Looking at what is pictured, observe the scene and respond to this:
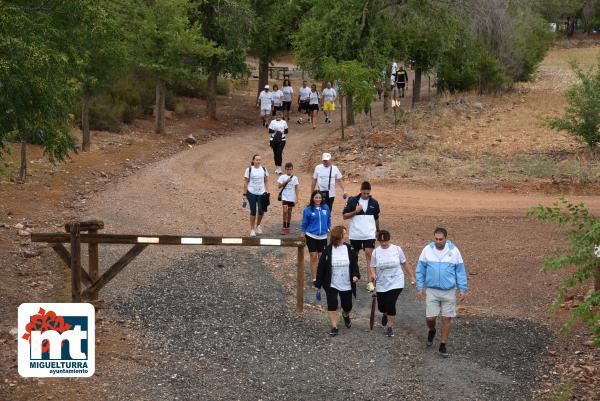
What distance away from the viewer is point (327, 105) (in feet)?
107

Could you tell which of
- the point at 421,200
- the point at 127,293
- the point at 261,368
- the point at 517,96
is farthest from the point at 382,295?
the point at 517,96

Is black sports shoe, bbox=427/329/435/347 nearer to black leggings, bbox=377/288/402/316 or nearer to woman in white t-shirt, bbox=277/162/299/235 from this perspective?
black leggings, bbox=377/288/402/316

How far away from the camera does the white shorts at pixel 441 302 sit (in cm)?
1073

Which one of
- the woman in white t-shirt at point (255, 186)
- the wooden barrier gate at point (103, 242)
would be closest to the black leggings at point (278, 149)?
the woman in white t-shirt at point (255, 186)

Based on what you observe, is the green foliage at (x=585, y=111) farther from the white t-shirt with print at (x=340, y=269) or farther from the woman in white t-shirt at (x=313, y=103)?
the white t-shirt with print at (x=340, y=269)

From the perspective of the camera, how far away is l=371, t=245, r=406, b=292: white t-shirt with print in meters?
11.2

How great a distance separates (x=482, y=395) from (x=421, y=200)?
33.5 feet

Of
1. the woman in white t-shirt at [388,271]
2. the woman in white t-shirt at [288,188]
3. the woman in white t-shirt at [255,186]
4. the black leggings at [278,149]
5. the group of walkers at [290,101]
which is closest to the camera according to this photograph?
the woman in white t-shirt at [388,271]

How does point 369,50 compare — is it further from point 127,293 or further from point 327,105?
point 127,293

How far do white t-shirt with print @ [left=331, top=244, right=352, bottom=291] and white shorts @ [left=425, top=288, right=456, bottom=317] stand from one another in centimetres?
112

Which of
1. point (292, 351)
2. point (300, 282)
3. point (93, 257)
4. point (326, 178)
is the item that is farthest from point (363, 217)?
point (93, 257)

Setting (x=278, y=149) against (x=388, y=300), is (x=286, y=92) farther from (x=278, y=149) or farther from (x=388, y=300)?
(x=388, y=300)

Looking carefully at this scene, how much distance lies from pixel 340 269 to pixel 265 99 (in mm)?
19378

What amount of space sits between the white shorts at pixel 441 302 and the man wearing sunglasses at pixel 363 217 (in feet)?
8.32
